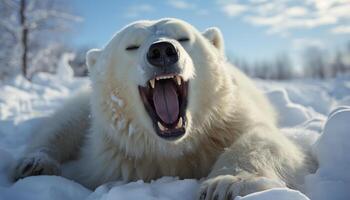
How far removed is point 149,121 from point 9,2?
57.8ft

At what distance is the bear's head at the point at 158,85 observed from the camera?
2.49m

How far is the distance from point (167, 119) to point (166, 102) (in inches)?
4.8

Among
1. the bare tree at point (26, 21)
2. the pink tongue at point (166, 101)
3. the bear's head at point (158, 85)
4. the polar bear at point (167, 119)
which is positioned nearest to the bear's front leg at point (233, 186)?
the polar bear at point (167, 119)

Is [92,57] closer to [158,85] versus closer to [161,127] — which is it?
[158,85]

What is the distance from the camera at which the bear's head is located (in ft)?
8.18

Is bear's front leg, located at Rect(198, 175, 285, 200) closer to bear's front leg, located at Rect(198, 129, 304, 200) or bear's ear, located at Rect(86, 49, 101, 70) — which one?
bear's front leg, located at Rect(198, 129, 304, 200)

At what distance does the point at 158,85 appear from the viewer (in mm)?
2682

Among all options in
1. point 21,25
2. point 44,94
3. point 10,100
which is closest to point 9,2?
point 21,25

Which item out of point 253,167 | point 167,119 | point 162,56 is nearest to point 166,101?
point 167,119

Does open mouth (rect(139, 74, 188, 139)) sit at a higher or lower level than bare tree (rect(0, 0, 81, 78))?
lower

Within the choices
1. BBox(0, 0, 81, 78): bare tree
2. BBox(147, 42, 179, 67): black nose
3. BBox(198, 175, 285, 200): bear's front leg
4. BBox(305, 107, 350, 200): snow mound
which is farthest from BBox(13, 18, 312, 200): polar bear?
BBox(0, 0, 81, 78): bare tree

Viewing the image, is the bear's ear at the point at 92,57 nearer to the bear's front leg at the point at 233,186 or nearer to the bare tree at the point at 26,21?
the bear's front leg at the point at 233,186

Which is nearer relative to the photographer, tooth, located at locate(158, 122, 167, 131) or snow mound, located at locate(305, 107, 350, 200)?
snow mound, located at locate(305, 107, 350, 200)

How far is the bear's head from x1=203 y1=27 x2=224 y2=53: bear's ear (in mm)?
268
